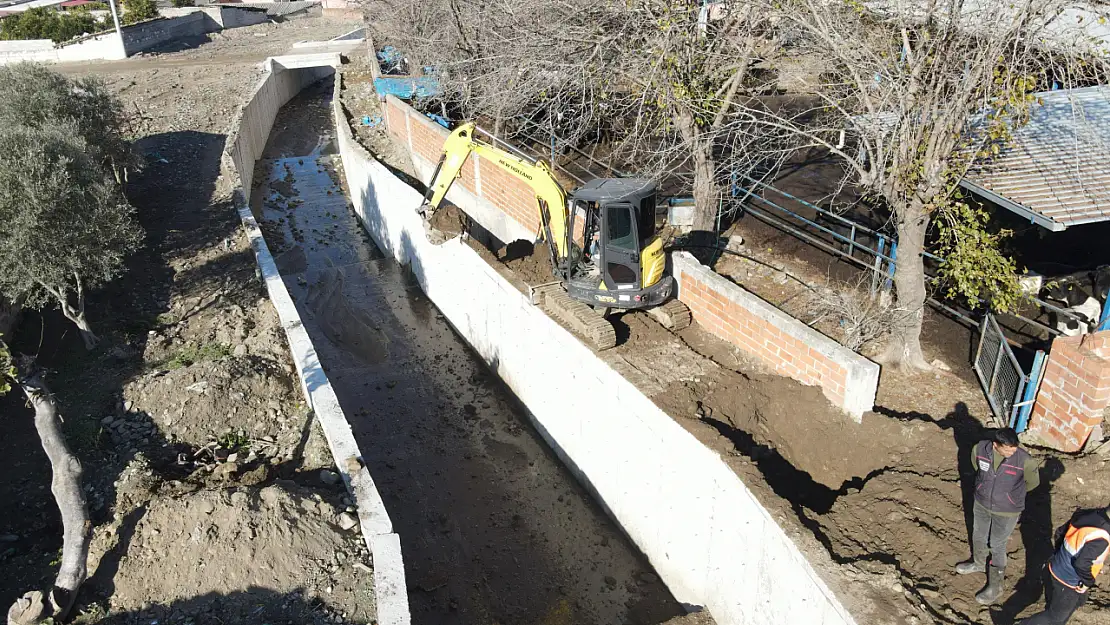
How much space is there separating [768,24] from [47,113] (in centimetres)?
1596

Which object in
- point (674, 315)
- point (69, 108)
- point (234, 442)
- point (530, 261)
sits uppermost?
point (69, 108)

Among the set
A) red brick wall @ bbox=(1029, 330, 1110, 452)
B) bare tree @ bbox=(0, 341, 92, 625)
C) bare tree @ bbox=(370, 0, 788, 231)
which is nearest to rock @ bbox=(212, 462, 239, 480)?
bare tree @ bbox=(0, 341, 92, 625)

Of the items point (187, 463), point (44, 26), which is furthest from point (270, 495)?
point (44, 26)

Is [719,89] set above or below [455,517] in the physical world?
above

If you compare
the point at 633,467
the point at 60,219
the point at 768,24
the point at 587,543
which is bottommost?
the point at 587,543

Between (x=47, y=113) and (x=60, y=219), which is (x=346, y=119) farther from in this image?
(x=60, y=219)

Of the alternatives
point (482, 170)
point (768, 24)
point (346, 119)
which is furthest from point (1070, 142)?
point (346, 119)

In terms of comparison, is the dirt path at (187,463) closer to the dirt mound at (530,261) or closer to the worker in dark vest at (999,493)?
the dirt mound at (530,261)

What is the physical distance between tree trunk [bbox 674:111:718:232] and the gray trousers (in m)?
7.02

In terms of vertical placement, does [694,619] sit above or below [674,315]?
below

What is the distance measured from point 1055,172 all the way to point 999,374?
2.90 metres

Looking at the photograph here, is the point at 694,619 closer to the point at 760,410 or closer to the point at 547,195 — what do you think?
the point at 760,410

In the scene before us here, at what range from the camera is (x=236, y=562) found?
→ 780cm

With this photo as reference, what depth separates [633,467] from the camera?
9.88m
